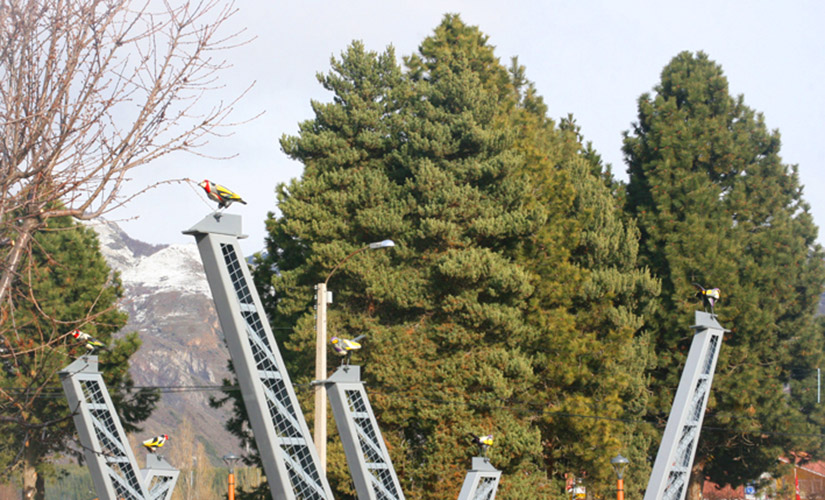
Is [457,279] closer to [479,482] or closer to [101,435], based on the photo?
[479,482]

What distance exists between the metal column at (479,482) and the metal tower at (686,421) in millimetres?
4145

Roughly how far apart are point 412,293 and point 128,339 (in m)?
13.9

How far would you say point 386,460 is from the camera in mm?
14211

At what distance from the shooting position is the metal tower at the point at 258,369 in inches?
348

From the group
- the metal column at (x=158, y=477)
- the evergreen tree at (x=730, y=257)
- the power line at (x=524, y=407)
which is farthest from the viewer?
the evergreen tree at (x=730, y=257)

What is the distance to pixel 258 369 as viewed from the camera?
909 cm

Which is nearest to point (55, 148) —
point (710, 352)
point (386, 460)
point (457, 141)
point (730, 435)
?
point (386, 460)

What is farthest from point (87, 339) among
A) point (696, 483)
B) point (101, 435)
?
point (696, 483)

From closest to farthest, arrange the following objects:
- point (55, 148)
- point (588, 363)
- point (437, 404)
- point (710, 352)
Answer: point (55, 148) → point (710, 352) → point (437, 404) → point (588, 363)

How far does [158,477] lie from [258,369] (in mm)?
12305

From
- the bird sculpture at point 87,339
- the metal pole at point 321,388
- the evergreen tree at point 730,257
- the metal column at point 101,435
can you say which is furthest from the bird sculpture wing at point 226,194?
the evergreen tree at point 730,257

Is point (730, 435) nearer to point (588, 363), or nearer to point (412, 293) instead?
point (588, 363)

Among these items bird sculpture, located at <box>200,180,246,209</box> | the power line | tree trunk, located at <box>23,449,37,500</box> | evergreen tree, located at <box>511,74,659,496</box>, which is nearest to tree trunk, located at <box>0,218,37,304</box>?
bird sculpture, located at <box>200,180,246,209</box>

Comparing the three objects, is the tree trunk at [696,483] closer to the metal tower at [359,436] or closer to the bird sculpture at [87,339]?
the bird sculpture at [87,339]
